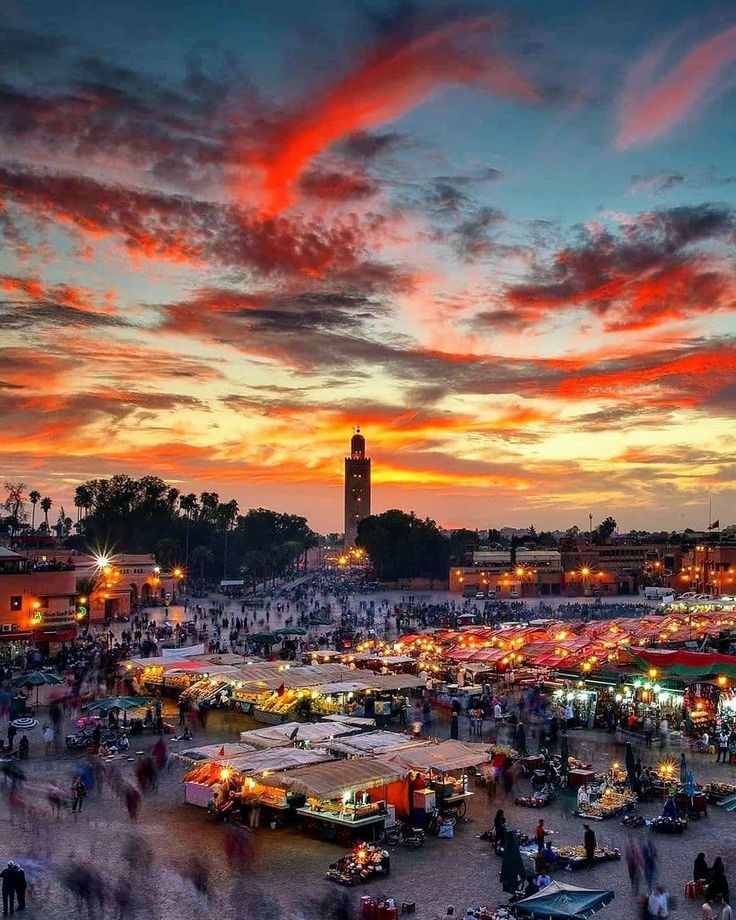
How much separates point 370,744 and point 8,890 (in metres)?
9.11

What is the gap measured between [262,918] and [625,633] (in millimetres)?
29404

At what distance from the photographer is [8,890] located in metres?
14.2

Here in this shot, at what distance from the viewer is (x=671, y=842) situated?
57.5 feet

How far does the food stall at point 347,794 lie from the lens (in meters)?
17.6

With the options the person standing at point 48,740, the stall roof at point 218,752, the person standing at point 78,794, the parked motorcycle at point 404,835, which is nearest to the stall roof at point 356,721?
the stall roof at point 218,752

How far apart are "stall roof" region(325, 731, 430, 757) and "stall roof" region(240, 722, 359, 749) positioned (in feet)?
2.81

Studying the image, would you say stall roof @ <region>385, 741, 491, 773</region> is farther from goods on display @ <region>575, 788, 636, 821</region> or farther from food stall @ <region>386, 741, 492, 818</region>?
goods on display @ <region>575, 788, 636, 821</region>

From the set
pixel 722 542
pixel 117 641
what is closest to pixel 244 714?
pixel 117 641

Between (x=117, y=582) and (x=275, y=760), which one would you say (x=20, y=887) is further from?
(x=117, y=582)

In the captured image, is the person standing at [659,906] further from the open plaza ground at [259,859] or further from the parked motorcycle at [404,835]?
the parked motorcycle at [404,835]

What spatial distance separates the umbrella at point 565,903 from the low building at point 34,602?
3777 cm

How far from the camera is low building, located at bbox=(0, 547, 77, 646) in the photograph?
149 ft

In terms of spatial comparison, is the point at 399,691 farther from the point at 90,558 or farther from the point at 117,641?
the point at 90,558

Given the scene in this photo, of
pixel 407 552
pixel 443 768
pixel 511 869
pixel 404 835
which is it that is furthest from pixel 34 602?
pixel 407 552
